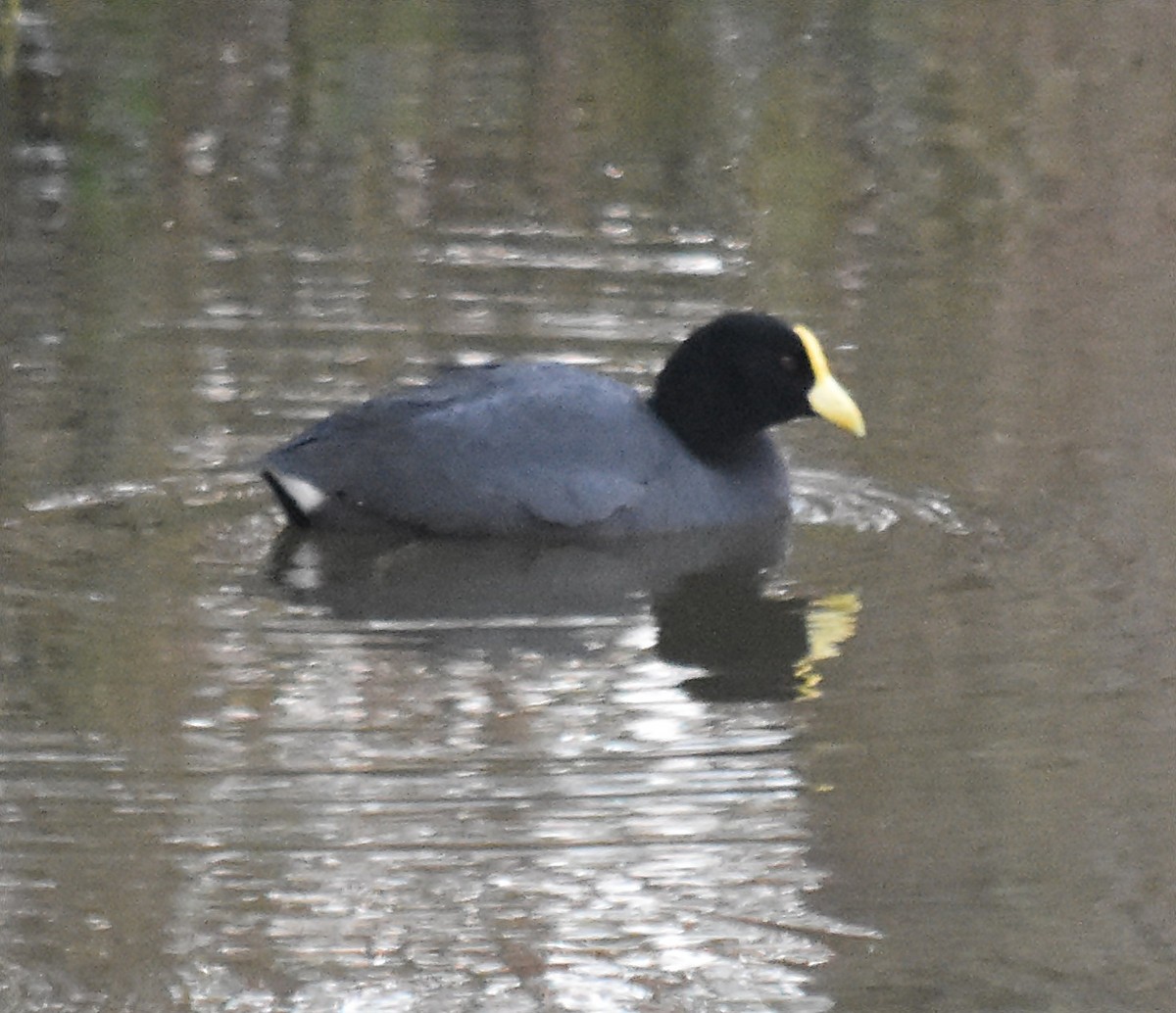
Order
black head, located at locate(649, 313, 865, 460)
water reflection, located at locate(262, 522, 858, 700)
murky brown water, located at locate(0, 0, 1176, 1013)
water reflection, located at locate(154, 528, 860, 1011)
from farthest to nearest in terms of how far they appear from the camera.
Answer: black head, located at locate(649, 313, 865, 460)
water reflection, located at locate(262, 522, 858, 700)
murky brown water, located at locate(0, 0, 1176, 1013)
water reflection, located at locate(154, 528, 860, 1011)

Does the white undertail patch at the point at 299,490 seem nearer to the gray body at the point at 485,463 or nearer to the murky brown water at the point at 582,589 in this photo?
the gray body at the point at 485,463

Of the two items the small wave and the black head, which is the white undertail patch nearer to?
the black head

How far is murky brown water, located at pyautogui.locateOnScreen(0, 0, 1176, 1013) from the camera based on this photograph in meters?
4.62

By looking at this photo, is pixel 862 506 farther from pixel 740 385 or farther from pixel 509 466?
pixel 509 466

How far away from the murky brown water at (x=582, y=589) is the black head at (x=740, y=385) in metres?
0.30

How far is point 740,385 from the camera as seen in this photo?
25.3ft

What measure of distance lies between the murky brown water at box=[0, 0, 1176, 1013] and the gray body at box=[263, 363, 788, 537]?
0.13 m

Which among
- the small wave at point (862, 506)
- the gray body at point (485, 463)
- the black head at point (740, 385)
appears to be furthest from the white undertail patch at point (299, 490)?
the small wave at point (862, 506)

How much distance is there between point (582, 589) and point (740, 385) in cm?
111

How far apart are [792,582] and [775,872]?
7.11ft

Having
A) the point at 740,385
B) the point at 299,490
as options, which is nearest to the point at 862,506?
the point at 740,385

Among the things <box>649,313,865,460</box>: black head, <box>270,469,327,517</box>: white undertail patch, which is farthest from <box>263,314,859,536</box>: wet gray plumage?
<box>649,313,865,460</box>: black head

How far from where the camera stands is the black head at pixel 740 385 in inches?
302

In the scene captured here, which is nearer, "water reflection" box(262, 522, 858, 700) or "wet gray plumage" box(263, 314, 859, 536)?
"water reflection" box(262, 522, 858, 700)
